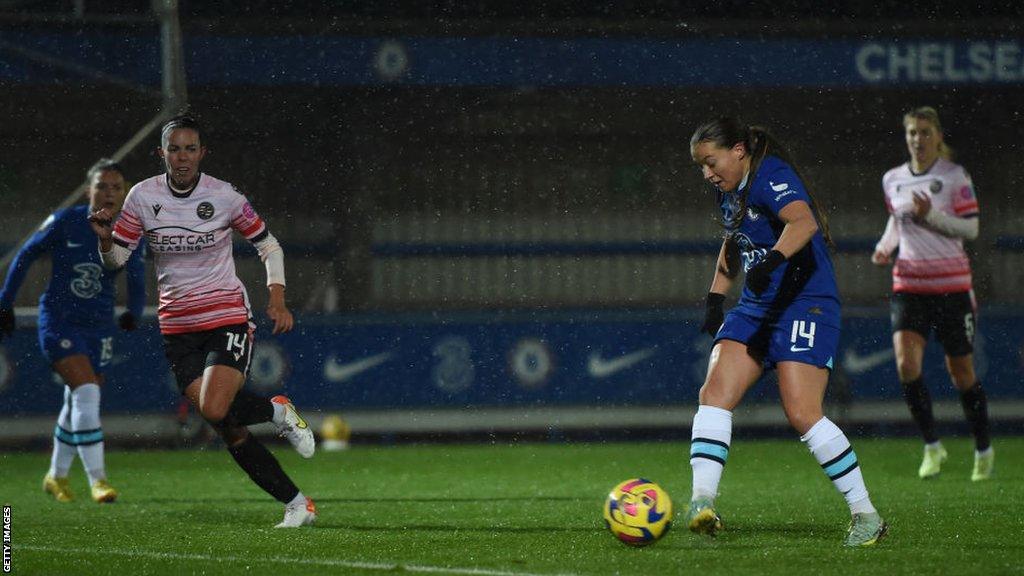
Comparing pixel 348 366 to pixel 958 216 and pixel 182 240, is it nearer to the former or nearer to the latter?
pixel 958 216

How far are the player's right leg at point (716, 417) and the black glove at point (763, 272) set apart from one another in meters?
0.27

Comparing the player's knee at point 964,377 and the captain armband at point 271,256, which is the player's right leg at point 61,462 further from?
the player's knee at point 964,377

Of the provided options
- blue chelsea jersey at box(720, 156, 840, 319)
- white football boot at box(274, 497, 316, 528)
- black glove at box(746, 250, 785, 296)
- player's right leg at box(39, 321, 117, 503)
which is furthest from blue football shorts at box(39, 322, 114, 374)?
black glove at box(746, 250, 785, 296)

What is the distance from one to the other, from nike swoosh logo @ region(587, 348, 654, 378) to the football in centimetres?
714

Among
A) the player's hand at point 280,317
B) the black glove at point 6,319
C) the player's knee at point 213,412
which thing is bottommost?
the player's knee at point 213,412

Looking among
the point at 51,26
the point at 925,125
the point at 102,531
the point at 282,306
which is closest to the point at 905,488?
the point at 925,125

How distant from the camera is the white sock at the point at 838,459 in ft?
20.9

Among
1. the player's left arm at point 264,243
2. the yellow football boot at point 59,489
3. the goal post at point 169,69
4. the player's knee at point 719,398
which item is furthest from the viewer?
the goal post at point 169,69

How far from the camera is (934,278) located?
9922 millimetres

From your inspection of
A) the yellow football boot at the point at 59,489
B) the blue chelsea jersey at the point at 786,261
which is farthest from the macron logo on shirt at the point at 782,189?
the yellow football boot at the point at 59,489

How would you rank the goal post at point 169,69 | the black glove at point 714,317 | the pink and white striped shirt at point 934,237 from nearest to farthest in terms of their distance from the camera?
the black glove at point 714,317 < the pink and white striped shirt at point 934,237 < the goal post at point 169,69

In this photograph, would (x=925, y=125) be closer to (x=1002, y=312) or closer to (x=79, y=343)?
(x=1002, y=312)

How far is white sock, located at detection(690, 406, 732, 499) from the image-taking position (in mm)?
6309

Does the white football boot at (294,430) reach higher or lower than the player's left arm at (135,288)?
lower
